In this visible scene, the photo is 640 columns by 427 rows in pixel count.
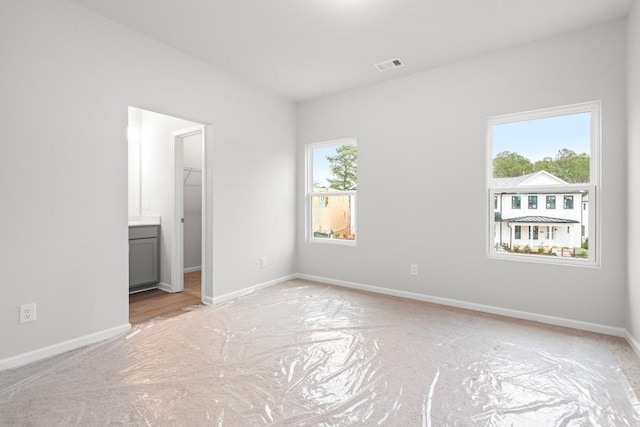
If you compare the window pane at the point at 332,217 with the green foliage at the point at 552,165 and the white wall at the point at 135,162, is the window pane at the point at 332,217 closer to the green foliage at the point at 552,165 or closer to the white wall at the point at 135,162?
the green foliage at the point at 552,165

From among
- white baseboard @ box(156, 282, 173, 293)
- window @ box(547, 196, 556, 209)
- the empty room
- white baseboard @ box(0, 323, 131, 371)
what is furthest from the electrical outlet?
window @ box(547, 196, 556, 209)

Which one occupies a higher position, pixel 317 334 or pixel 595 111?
pixel 595 111

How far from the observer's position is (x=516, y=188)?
319 cm

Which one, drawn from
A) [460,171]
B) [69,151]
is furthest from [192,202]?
[460,171]

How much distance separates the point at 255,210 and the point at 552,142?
3.36 meters

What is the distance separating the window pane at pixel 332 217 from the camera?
14.5 feet

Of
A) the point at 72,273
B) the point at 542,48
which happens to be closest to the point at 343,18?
the point at 542,48

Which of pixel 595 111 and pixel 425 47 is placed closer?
pixel 595 111

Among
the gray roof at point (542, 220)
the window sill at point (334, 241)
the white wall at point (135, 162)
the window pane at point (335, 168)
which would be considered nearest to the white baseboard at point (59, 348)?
the white wall at point (135, 162)

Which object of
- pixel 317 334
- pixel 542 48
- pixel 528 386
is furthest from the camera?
pixel 542 48

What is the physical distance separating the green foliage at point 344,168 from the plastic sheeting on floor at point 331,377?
77.9 inches

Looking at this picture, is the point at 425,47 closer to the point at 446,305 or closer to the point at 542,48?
the point at 542,48

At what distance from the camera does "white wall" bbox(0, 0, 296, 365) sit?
7.18ft

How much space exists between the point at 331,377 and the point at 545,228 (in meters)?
2.57
